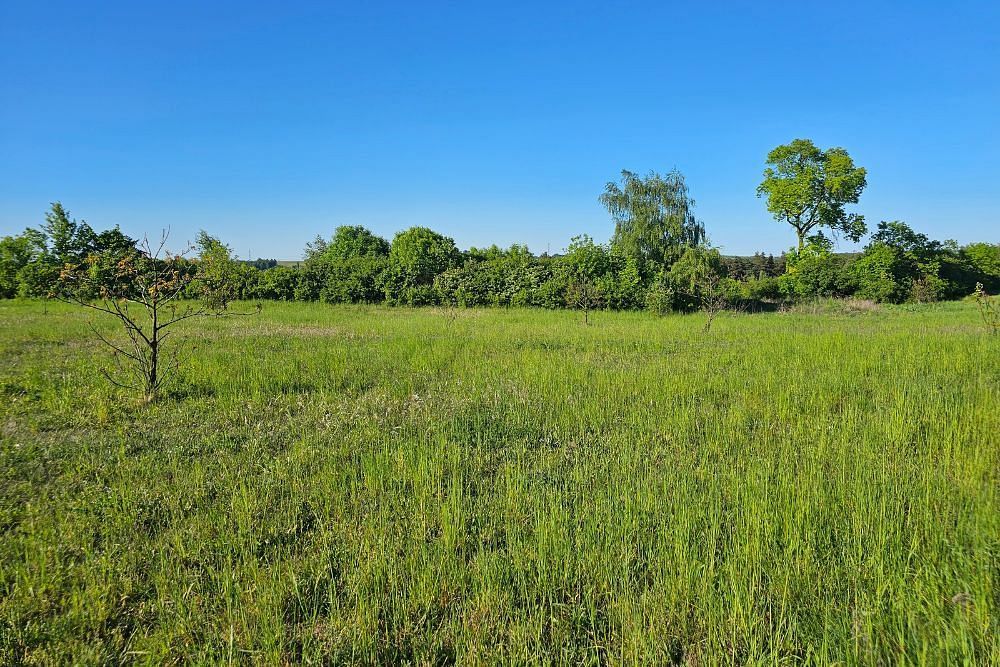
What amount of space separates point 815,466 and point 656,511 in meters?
1.63

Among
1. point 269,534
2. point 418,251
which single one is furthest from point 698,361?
point 418,251

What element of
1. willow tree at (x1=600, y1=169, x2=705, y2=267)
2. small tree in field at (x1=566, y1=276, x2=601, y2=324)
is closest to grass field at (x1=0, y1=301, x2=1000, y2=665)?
small tree in field at (x1=566, y1=276, x2=601, y2=324)

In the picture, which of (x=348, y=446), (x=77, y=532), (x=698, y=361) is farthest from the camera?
(x=698, y=361)

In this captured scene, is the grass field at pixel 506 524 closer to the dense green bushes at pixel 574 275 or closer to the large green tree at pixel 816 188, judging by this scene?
the dense green bushes at pixel 574 275

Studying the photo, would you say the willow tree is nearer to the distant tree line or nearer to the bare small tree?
the distant tree line

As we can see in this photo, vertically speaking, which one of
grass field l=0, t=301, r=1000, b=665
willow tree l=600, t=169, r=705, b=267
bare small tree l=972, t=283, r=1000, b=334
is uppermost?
willow tree l=600, t=169, r=705, b=267

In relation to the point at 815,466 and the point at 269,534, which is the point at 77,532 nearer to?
the point at 269,534

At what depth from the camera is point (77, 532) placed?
3.35m

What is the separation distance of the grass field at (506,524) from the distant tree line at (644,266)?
51.5 ft

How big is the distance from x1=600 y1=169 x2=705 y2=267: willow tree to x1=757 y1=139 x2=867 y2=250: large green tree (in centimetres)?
863

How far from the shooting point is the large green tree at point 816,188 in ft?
113

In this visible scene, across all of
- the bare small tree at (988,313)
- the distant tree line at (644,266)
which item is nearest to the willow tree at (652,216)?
the distant tree line at (644,266)

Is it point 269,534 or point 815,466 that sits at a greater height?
point 815,466

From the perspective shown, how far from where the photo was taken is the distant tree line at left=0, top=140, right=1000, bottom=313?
80.4 ft
